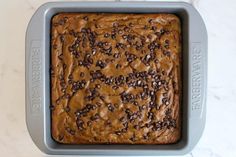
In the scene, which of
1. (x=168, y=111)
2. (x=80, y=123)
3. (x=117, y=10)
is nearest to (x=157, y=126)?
(x=168, y=111)

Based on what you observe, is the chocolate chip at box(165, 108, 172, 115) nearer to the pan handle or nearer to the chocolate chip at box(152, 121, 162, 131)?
the chocolate chip at box(152, 121, 162, 131)

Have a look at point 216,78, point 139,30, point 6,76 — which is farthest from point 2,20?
point 216,78

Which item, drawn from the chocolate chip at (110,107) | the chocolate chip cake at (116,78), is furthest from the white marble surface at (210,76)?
the chocolate chip at (110,107)

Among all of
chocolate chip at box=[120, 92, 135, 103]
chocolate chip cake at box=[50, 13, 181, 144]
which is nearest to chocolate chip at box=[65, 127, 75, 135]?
chocolate chip cake at box=[50, 13, 181, 144]

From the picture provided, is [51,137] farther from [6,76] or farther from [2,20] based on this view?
[2,20]

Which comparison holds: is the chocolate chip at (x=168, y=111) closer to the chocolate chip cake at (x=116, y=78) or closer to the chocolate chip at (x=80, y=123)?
the chocolate chip cake at (x=116, y=78)

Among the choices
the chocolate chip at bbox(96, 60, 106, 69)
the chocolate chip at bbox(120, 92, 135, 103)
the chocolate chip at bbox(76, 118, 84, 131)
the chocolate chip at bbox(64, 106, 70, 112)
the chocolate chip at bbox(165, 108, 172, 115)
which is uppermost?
the chocolate chip at bbox(96, 60, 106, 69)

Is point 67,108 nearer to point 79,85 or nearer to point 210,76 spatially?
point 79,85
